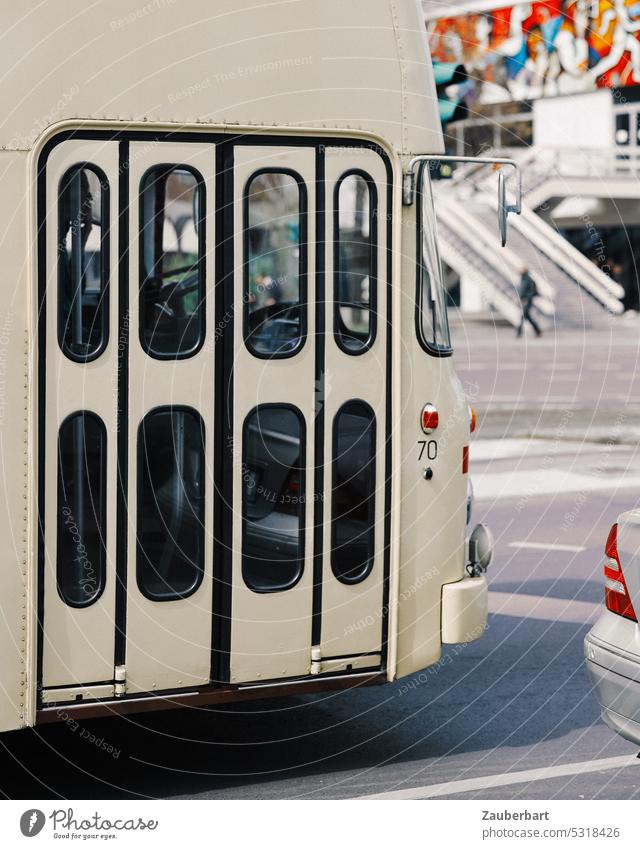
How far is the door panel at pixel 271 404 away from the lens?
18.4 ft

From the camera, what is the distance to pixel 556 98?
55.9 metres

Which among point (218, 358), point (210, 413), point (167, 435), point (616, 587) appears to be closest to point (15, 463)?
point (167, 435)

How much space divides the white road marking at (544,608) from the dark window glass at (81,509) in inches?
170

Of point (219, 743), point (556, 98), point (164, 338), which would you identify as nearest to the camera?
point (164, 338)

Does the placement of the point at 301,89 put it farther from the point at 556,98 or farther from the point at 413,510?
the point at 556,98

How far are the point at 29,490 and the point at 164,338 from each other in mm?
822

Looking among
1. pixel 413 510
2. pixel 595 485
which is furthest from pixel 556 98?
pixel 413 510

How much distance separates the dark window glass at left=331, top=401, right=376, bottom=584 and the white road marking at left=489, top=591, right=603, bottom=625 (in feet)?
11.0

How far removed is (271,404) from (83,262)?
38.6 inches

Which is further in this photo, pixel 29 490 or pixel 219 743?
pixel 219 743

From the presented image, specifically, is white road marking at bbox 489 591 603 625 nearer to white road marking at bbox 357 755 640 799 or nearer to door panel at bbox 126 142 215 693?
white road marking at bbox 357 755 640 799

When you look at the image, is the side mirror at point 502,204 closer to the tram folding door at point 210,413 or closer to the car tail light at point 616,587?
the tram folding door at point 210,413

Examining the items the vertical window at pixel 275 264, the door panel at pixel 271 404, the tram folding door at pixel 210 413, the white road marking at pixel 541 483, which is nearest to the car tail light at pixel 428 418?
the tram folding door at pixel 210 413

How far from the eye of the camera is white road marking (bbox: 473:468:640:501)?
44.7ft
